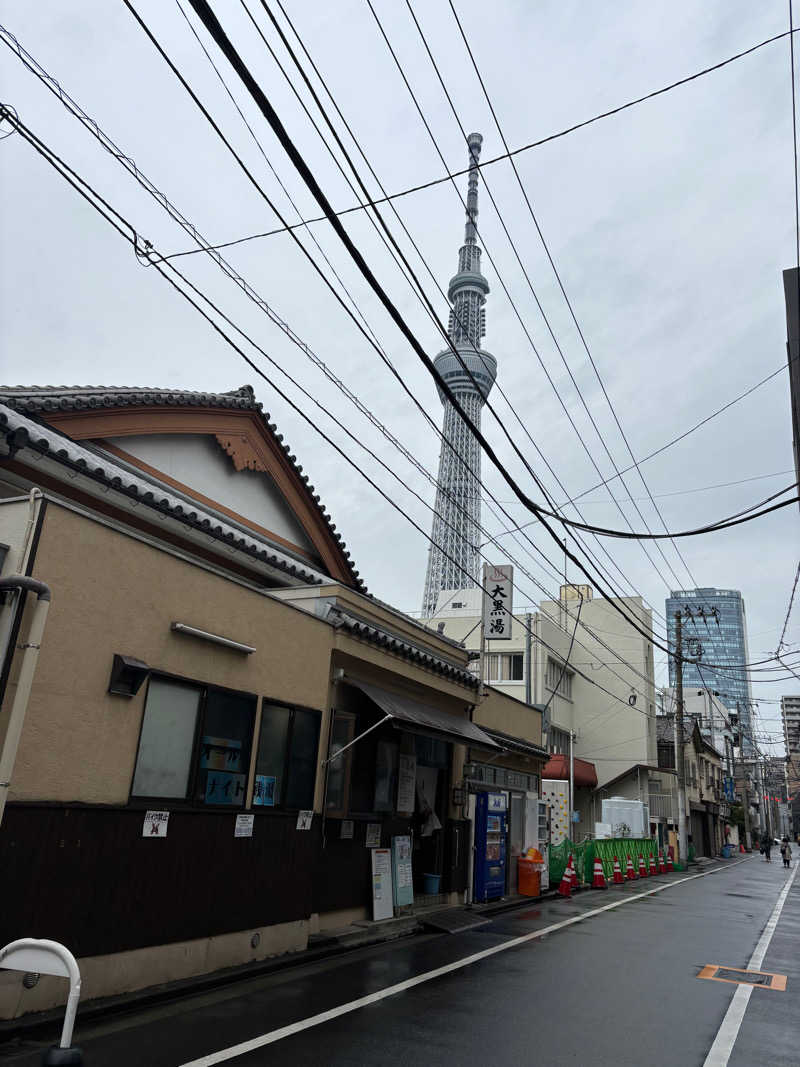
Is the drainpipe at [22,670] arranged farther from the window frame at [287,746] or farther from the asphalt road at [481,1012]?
the window frame at [287,746]

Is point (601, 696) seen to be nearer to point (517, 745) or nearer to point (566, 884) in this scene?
point (566, 884)

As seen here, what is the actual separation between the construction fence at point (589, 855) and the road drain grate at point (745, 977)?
1209cm

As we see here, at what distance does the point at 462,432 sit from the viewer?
A: 302ft

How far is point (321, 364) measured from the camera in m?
10.5

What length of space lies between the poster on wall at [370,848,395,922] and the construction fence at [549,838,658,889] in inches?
427

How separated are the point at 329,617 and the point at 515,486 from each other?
12.3 feet

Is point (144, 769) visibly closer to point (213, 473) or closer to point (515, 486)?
point (515, 486)

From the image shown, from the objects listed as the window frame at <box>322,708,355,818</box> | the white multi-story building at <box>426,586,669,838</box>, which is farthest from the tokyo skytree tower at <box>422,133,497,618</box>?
the window frame at <box>322,708,355,818</box>

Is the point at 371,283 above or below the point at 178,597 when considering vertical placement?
above

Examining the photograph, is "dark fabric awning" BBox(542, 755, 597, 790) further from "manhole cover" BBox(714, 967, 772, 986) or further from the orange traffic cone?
"manhole cover" BBox(714, 967, 772, 986)

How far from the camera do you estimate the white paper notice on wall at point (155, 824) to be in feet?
26.4

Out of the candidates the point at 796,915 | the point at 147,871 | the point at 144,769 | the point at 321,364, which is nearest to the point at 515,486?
the point at 321,364

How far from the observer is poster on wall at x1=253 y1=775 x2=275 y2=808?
9.94 metres

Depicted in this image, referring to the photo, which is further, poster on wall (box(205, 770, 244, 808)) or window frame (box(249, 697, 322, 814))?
window frame (box(249, 697, 322, 814))
